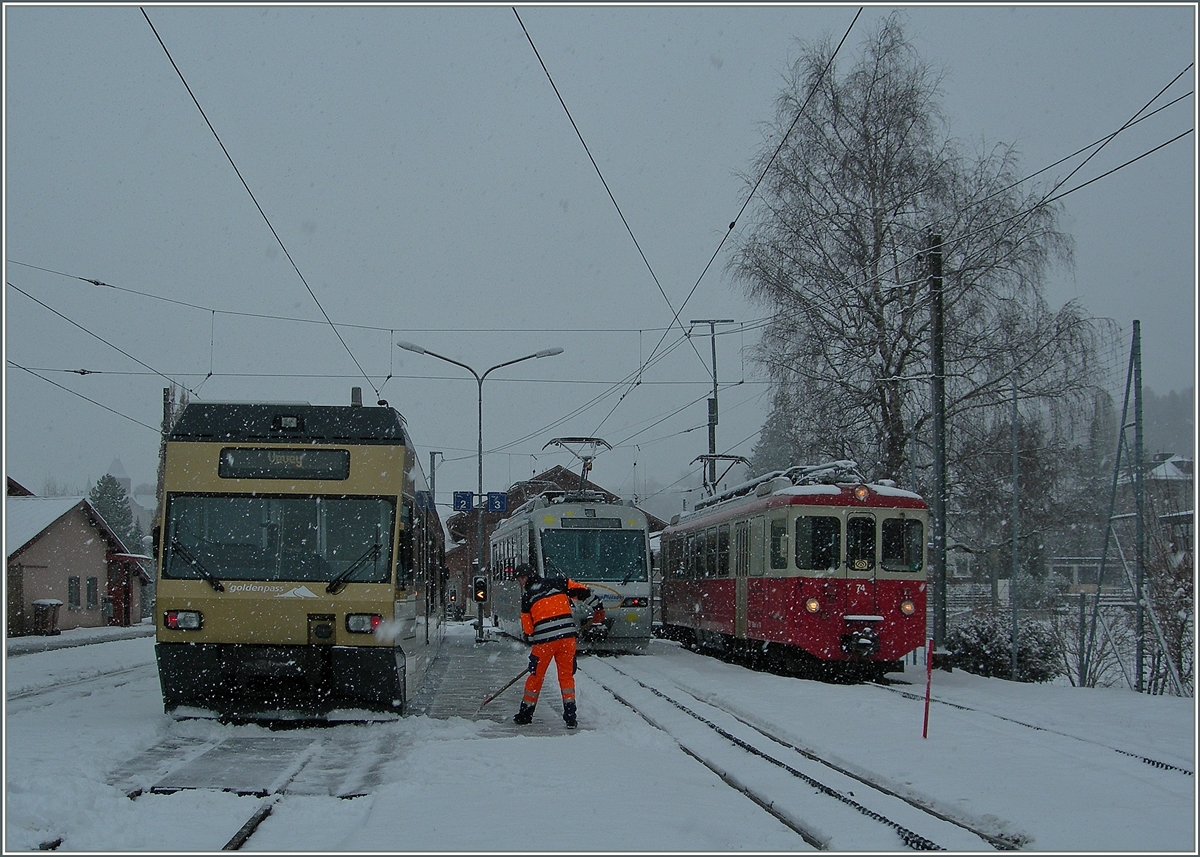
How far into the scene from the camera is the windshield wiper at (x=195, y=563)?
10.9m

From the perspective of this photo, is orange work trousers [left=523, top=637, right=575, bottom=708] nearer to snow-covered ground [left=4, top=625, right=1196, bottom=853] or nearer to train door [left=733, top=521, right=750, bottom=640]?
snow-covered ground [left=4, top=625, right=1196, bottom=853]

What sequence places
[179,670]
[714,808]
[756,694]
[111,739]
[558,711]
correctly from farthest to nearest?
[756,694] → [558,711] → [179,670] → [111,739] → [714,808]

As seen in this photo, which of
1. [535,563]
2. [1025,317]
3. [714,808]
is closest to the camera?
[714,808]

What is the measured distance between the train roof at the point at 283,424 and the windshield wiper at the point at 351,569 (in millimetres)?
1067

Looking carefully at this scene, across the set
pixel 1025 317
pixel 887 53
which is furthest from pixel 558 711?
pixel 887 53

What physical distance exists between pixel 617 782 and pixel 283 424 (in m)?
5.24

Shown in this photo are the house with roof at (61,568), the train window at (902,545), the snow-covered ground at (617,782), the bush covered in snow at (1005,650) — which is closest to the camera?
the snow-covered ground at (617,782)

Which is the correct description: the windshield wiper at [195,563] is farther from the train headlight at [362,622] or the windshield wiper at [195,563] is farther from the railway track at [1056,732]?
the railway track at [1056,732]

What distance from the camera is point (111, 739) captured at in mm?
9977

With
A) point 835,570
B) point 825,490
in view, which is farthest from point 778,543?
point 825,490

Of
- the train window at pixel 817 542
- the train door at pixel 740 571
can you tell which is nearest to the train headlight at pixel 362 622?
the train window at pixel 817 542

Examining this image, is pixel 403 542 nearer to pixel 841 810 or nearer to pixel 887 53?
pixel 841 810

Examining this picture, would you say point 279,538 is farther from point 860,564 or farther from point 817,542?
point 860,564

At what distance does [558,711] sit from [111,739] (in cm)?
487
